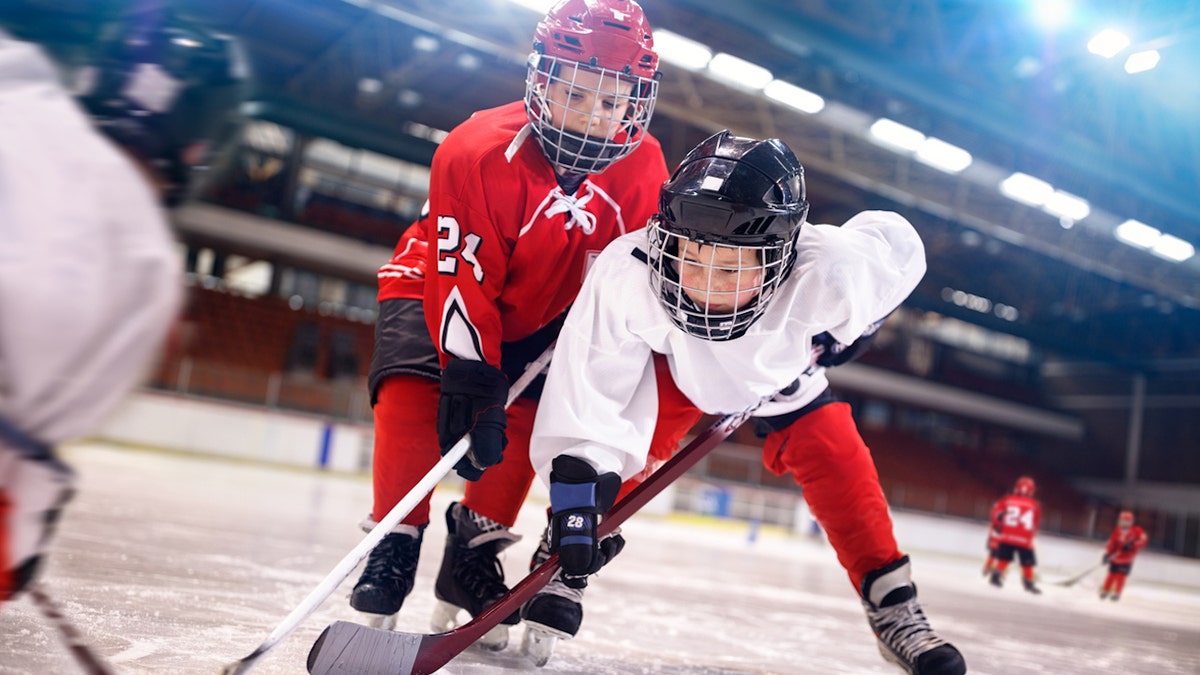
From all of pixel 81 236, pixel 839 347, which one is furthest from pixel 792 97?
pixel 81 236

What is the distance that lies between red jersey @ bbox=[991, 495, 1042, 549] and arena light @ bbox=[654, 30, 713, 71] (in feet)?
15.9

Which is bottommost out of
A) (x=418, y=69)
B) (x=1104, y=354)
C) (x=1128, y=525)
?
(x=1128, y=525)

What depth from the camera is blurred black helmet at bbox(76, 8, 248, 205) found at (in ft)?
2.53

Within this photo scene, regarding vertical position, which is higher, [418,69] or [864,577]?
[418,69]

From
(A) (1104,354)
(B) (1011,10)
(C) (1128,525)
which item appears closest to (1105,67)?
(B) (1011,10)

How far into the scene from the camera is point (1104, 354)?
1706 cm

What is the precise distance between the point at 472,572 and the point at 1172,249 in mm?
13389

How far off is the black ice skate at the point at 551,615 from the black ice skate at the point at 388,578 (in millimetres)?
237

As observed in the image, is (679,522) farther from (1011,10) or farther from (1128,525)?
(1011,10)

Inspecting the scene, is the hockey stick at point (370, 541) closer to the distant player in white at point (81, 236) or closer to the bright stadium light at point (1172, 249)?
the distant player in white at point (81, 236)

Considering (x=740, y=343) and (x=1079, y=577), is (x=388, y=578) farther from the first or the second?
(x=1079, y=577)

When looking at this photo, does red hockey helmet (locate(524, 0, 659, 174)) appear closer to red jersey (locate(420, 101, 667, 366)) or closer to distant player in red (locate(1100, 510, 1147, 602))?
red jersey (locate(420, 101, 667, 366))

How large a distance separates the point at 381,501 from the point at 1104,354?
18.2 m

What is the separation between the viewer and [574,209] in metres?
1.72
